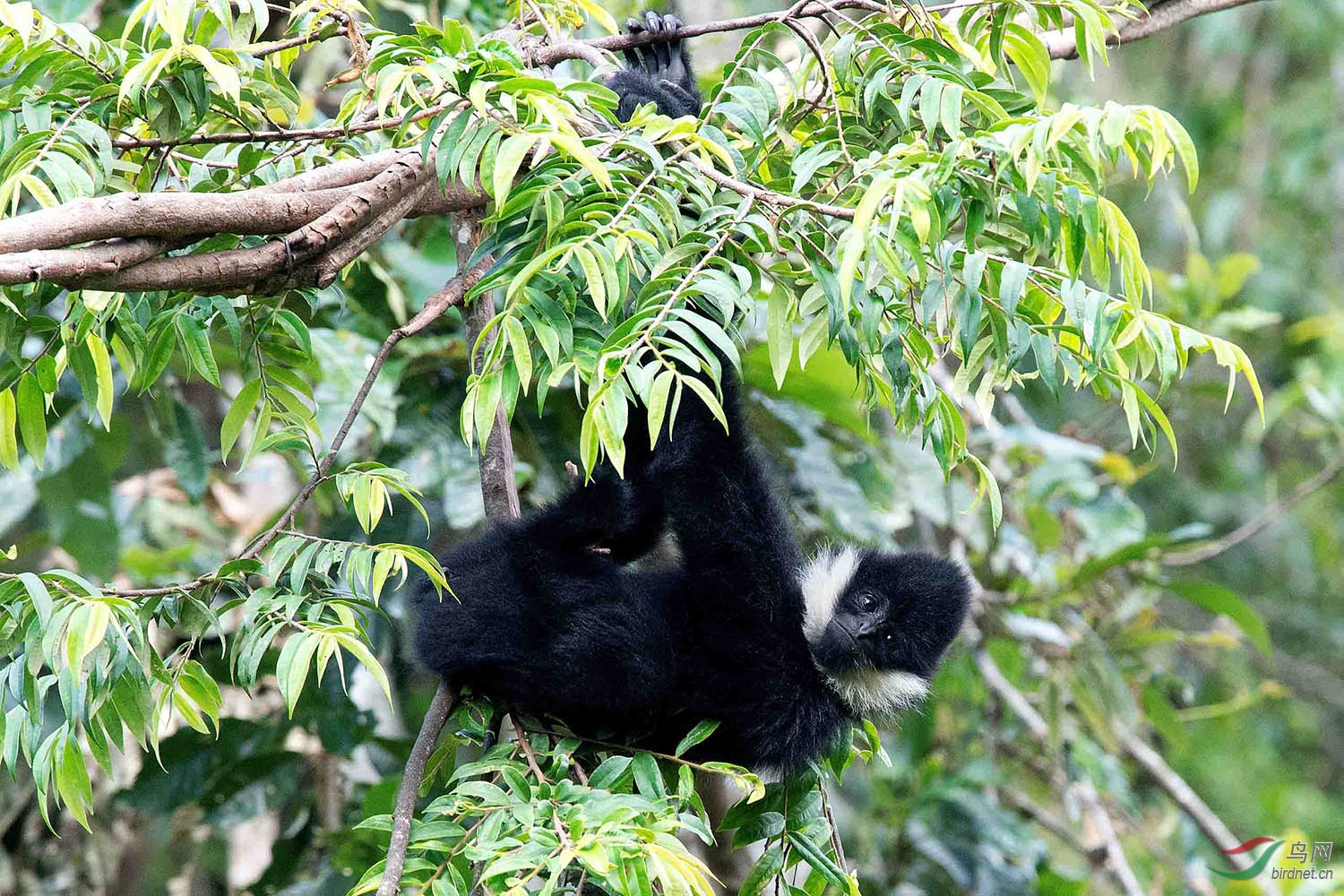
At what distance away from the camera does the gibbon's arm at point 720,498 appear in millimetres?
2500

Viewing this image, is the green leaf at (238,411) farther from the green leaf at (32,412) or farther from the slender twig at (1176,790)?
the slender twig at (1176,790)

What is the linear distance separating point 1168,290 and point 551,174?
3846 mm

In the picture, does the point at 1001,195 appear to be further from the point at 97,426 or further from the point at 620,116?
the point at 97,426

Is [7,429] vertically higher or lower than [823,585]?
higher

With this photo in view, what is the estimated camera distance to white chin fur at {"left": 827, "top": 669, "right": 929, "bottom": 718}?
299 centimetres

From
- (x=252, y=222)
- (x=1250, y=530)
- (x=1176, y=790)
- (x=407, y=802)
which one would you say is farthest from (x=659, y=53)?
(x=1176, y=790)

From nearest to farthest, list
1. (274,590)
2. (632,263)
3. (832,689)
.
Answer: (632,263) → (274,590) → (832,689)

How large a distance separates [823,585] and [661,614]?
0.51 meters

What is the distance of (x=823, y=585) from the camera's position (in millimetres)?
3094

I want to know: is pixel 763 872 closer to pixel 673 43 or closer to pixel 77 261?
pixel 77 261

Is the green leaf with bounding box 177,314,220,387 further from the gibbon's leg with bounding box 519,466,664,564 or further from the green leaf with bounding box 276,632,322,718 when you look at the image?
the gibbon's leg with bounding box 519,466,664,564

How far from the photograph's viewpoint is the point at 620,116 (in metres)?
2.74

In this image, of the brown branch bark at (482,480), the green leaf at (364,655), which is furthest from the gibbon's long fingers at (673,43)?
the green leaf at (364,655)

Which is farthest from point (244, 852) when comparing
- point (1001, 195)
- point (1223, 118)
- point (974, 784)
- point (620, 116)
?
point (1223, 118)
